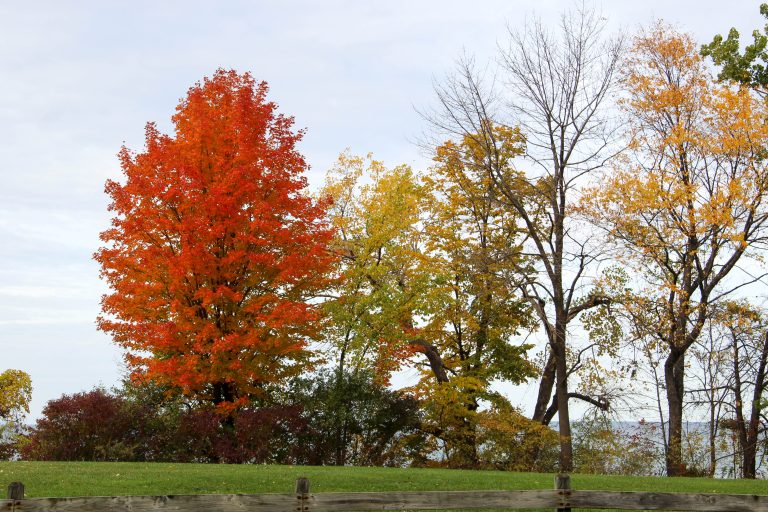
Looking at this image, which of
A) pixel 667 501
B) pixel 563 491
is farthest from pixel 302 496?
pixel 667 501

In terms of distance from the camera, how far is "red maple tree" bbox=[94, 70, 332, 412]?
24.5 meters

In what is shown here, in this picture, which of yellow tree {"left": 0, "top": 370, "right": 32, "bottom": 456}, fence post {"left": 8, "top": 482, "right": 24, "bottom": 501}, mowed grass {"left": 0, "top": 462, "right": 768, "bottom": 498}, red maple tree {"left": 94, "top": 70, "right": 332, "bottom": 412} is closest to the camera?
Answer: fence post {"left": 8, "top": 482, "right": 24, "bottom": 501}

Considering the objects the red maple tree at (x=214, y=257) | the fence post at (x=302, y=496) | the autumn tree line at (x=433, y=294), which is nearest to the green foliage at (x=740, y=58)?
the autumn tree line at (x=433, y=294)

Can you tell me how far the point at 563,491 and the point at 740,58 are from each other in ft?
83.3

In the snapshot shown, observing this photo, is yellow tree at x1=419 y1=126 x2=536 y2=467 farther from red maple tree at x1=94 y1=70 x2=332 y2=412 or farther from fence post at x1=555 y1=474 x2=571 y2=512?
fence post at x1=555 y1=474 x2=571 y2=512

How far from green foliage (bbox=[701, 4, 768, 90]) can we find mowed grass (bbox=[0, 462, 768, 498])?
56.4 feet

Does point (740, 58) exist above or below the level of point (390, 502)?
above

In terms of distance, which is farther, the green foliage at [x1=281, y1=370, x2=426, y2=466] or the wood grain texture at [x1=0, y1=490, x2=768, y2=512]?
the green foliage at [x1=281, y1=370, x2=426, y2=466]

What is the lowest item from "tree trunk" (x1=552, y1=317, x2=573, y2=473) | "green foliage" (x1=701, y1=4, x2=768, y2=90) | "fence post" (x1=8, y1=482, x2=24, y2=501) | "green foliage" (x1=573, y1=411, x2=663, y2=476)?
"green foliage" (x1=573, y1=411, x2=663, y2=476)

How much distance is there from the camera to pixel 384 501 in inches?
412

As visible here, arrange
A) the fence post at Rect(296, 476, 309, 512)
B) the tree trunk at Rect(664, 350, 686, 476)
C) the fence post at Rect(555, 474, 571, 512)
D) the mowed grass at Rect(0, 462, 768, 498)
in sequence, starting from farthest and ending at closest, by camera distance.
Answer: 1. the tree trunk at Rect(664, 350, 686, 476)
2. the mowed grass at Rect(0, 462, 768, 498)
3. the fence post at Rect(555, 474, 571, 512)
4. the fence post at Rect(296, 476, 309, 512)

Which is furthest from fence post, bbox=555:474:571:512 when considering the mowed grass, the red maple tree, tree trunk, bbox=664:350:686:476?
tree trunk, bbox=664:350:686:476

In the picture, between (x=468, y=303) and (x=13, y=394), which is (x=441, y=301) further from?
(x=13, y=394)

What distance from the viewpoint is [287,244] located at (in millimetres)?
26188
